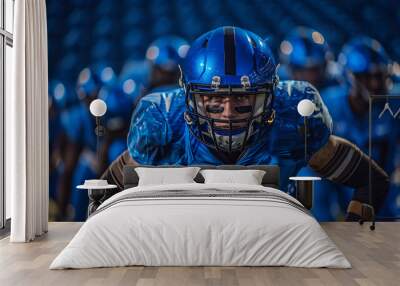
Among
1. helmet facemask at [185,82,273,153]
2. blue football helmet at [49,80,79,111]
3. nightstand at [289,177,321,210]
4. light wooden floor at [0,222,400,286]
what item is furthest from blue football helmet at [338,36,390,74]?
blue football helmet at [49,80,79,111]

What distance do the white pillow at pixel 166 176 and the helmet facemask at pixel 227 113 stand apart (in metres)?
0.61

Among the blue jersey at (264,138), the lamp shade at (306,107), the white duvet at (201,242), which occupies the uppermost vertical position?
the lamp shade at (306,107)

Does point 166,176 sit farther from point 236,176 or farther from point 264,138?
point 264,138

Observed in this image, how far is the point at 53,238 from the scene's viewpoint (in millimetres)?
6363

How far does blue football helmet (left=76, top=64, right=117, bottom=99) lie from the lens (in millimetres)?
7613

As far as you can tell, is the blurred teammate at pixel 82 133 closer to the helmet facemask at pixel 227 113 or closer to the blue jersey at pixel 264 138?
the blue jersey at pixel 264 138

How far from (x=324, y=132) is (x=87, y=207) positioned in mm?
3184

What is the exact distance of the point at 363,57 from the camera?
7.55 metres

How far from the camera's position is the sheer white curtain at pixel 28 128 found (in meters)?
6.11

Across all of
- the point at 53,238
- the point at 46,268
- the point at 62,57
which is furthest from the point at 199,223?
the point at 62,57

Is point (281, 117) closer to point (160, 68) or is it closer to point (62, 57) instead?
point (160, 68)

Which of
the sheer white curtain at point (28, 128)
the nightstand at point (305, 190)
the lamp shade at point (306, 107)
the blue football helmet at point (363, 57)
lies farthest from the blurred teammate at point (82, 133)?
the blue football helmet at point (363, 57)

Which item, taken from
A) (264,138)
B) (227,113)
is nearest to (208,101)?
(227,113)

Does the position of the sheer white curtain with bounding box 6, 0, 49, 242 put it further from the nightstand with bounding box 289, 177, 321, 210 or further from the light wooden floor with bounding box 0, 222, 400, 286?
the nightstand with bounding box 289, 177, 321, 210
